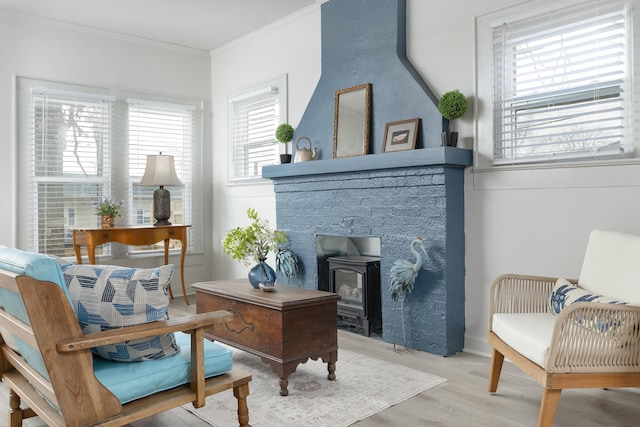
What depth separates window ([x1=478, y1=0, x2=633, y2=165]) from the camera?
3.04 meters

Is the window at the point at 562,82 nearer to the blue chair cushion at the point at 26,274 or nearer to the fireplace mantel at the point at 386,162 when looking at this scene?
the fireplace mantel at the point at 386,162

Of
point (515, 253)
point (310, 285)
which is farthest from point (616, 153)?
point (310, 285)

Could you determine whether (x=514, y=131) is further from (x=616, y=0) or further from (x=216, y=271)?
(x=216, y=271)

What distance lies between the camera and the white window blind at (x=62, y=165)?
5.05 metres

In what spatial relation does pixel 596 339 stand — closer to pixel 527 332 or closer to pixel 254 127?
pixel 527 332

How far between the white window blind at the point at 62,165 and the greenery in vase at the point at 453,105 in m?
3.64

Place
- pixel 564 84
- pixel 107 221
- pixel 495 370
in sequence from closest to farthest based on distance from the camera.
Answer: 1. pixel 495 370
2. pixel 564 84
3. pixel 107 221

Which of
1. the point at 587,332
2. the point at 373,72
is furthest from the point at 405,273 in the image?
the point at 373,72

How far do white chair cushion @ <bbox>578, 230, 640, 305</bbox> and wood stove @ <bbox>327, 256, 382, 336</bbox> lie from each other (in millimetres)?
1679

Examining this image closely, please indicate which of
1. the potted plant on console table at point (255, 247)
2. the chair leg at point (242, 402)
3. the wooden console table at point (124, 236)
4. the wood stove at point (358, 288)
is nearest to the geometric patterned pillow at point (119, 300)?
the chair leg at point (242, 402)

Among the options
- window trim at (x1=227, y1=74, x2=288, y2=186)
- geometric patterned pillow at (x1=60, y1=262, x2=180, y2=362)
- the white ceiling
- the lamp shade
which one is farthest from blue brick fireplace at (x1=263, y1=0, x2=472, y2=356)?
geometric patterned pillow at (x1=60, y1=262, x2=180, y2=362)

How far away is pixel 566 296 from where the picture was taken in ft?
8.64

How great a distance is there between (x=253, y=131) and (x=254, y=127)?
0.15 ft

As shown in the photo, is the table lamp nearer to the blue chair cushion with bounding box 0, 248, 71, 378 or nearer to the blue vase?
the blue vase
